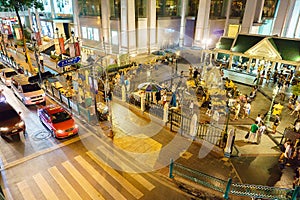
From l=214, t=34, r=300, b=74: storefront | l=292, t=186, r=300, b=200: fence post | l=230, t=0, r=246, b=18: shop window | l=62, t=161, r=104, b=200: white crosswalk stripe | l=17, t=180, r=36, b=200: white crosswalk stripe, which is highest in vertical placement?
l=230, t=0, r=246, b=18: shop window

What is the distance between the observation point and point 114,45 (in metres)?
31.9

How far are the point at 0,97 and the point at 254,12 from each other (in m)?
34.2

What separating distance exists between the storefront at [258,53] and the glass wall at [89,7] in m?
19.3

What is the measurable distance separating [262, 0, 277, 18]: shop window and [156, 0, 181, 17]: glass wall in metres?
14.5

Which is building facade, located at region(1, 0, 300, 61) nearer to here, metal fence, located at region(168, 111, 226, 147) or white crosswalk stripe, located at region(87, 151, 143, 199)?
metal fence, located at region(168, 111, 226, 147)

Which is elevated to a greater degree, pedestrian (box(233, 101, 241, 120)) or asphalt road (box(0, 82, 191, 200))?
pedestrian (box(233, 101, 241, 120))

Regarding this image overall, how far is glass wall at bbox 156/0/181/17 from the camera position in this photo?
112 feet

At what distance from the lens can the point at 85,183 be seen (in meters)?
9.86

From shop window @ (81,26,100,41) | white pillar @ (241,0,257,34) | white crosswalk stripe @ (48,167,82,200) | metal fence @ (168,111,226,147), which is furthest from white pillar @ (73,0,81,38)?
white crosswalk stripe @ (48,167,82,200)

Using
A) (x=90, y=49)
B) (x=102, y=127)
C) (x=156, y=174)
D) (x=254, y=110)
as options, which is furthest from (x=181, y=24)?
(x=156, y=174)

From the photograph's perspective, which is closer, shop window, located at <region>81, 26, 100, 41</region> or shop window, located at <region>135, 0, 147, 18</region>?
shop window, located at <region>135, 0, 147, 18</region>

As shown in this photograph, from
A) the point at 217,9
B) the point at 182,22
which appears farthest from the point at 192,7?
the point at 217,9

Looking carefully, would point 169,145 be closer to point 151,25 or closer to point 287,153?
point 287,153

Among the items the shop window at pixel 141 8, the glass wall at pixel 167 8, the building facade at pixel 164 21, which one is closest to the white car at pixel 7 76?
the building facade at pixel 164 21
